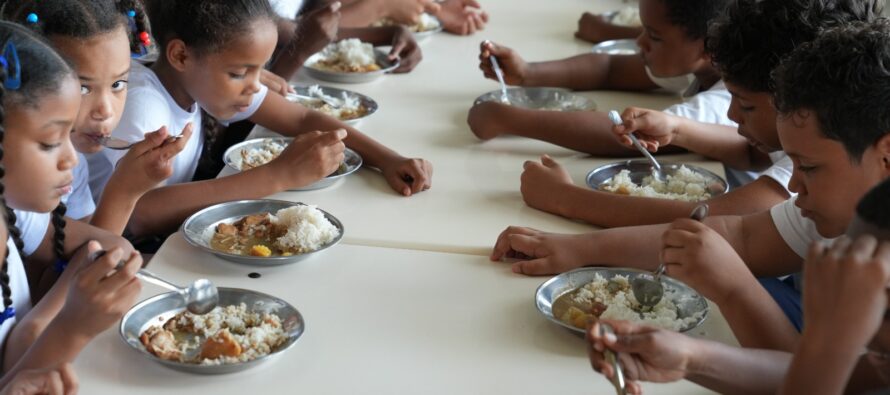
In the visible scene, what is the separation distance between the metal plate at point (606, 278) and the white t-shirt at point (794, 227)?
23 cm

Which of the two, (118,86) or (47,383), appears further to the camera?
(118,86)

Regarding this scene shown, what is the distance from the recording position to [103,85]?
5.06ft

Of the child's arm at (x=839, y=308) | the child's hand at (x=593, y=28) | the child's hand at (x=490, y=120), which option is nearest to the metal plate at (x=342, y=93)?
the child's hand at (x=490, y=120)

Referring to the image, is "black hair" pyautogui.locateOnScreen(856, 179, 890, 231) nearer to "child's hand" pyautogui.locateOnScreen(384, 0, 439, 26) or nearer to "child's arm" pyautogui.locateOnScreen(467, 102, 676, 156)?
"child's arm" pyautogui.locateOnScreen(467, 102, 676, 156)

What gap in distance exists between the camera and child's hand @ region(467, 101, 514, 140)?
198 centimetres

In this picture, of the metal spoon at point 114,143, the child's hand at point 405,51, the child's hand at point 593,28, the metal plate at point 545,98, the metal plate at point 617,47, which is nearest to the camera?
the metal spoon at point 114,143

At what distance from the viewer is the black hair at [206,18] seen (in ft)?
5.77

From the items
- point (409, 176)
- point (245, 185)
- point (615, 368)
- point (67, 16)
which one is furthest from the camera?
point (409, 176)

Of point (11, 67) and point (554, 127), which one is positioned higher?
point (11, 67)

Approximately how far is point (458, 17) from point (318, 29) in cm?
70

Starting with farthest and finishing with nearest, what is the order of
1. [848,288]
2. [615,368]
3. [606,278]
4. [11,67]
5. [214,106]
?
[214,106] → [606,278] → [11,67] → [615,368] → [848,288]

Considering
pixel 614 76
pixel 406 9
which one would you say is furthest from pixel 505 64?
pixel 406 9

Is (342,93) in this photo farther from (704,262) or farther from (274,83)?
(704,262)

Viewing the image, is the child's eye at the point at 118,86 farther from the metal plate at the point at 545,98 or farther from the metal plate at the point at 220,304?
the metal plate at the point at 545,98
